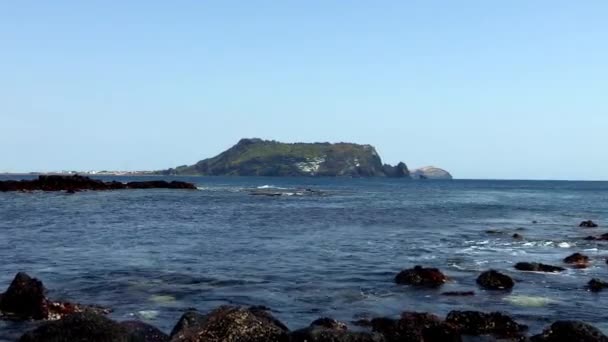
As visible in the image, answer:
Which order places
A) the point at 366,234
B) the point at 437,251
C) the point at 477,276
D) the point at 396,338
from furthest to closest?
the point at 366,234, the point at 437,251, the point at 477,276, the point at 396,338

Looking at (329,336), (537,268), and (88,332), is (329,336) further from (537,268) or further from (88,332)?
(537,268)

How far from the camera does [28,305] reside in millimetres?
18188

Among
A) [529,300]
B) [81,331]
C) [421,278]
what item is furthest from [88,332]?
[529,300]

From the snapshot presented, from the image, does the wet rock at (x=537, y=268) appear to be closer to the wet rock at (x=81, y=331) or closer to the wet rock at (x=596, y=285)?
the wet rock at (x=596, y=285)

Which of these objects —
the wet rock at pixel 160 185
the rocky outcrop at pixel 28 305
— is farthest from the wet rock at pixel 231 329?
the wet rock at pixel 160 185

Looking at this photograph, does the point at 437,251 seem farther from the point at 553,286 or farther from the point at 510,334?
the point at 510,334

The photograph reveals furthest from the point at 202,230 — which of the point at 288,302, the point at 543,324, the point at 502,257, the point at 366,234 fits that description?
the point at 543,324

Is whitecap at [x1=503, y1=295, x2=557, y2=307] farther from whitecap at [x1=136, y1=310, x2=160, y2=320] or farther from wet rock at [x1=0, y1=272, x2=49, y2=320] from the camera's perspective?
wet rock at [x1=0, y1=272, x2=49, y2=320]

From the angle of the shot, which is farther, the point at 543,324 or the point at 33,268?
the point at 33,268

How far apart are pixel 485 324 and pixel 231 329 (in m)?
8.38

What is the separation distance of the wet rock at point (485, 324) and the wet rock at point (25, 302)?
1284cm

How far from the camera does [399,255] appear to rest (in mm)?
34094

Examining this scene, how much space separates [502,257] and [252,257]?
49.2 ft

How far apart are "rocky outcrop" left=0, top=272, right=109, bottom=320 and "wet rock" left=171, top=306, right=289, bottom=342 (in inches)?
268
